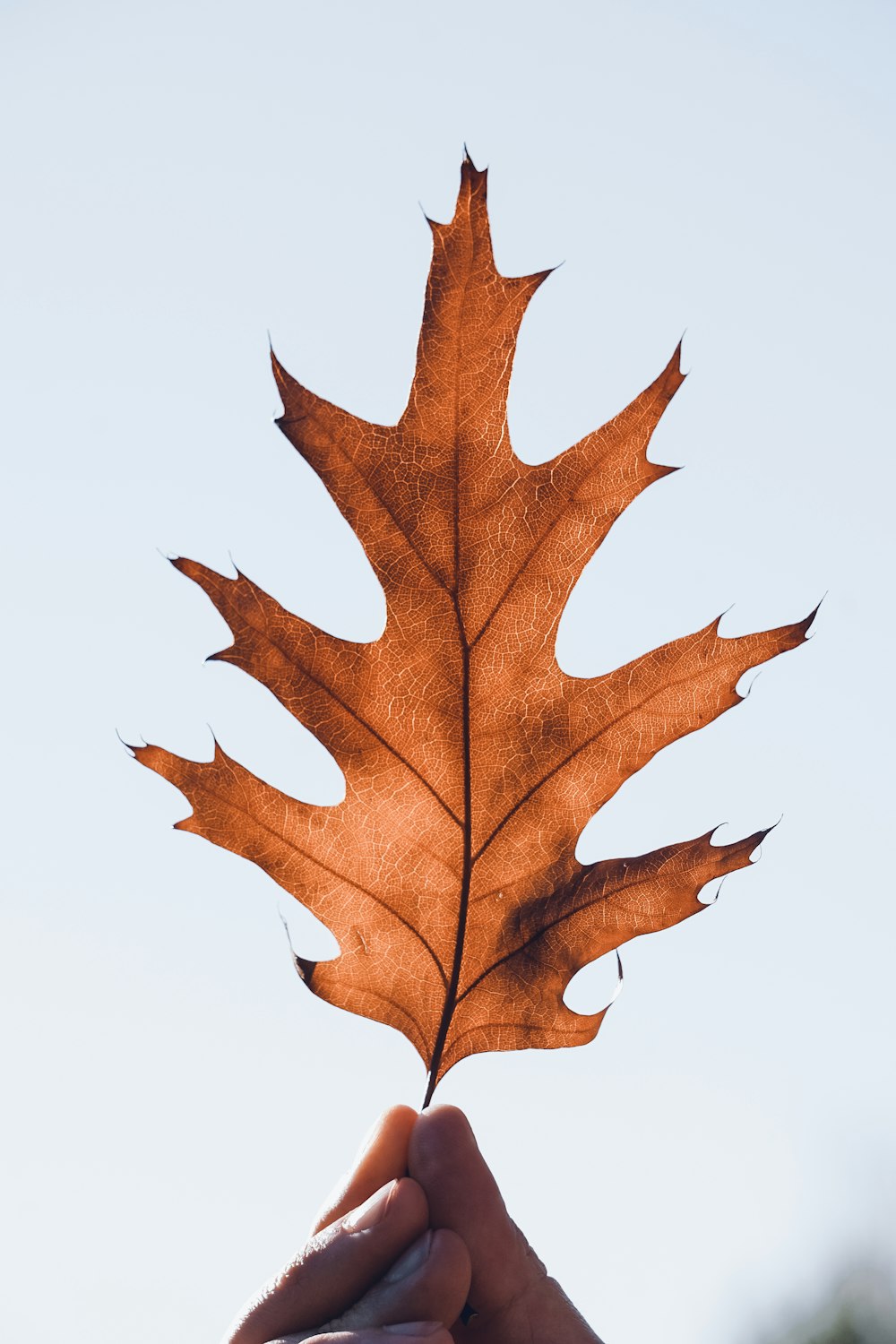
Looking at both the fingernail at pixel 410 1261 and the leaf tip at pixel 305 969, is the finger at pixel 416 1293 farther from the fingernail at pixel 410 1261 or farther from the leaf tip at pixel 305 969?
the leaf tip at pixel 305 969

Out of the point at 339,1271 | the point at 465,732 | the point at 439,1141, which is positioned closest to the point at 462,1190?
the point at 439,1141

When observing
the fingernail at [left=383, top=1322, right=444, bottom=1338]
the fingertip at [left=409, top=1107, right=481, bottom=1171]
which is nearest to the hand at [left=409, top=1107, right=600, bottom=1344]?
the fingertip at [left=409, top=1107, right=481, bottom=1171]

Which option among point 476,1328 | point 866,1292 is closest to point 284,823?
point 476,1328

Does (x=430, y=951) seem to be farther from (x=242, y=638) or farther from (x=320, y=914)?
(x=242, y=638)

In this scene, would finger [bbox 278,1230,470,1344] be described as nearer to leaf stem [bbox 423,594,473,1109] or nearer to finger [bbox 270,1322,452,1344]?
finger [bbox 270,1322,452,1344]

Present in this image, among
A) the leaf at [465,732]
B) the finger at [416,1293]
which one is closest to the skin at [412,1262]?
the finger at [416,1293]

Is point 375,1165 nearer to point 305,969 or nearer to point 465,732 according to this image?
point 305,969
